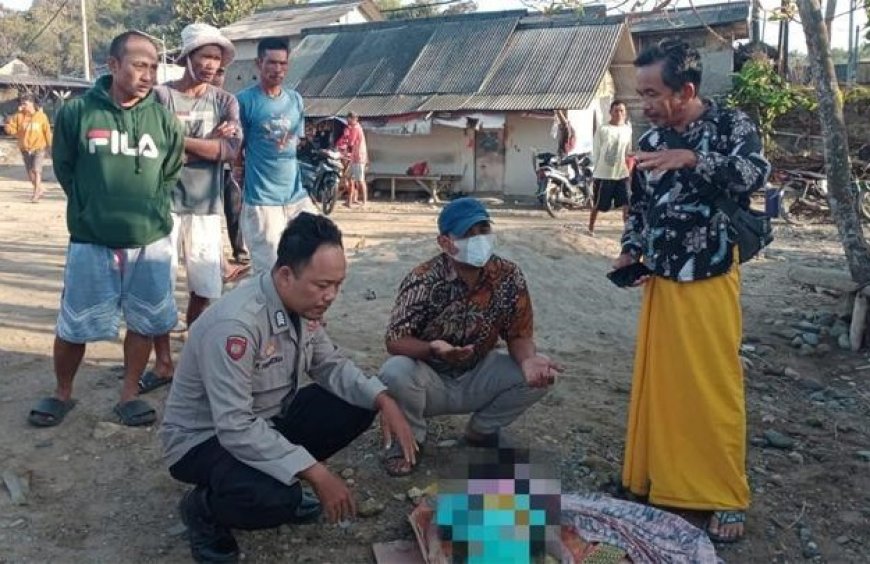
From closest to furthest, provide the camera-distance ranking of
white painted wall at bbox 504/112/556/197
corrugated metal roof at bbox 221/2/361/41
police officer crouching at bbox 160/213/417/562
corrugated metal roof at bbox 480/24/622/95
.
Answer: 1. police officer crouching at bbox 160/213/417/562
2. corrugated metal roof at bbox 480/24/622/95
3. white painted wall at bbox 504/112/556/197
4. corrugated metal roof at bbox 221/2/361/41

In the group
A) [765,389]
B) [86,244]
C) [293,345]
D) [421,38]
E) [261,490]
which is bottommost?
[765,389]

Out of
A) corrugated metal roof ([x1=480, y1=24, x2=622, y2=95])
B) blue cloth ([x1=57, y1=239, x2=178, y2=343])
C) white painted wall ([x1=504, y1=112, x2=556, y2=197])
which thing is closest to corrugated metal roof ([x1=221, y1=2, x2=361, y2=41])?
corrugated metal roof ([x1=480, y1=24, x2=622, y2=95])

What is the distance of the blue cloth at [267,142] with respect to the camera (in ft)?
15.8

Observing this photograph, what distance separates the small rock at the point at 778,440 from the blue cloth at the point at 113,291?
300 cm

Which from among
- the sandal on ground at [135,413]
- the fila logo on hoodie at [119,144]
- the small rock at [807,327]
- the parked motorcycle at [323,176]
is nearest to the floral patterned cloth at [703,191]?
A: the fila logo on hoodie at [119,144]

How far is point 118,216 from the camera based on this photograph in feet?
11.8

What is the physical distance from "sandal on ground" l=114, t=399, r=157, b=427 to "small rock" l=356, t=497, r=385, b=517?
1.25 m

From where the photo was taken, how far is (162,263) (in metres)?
3.80

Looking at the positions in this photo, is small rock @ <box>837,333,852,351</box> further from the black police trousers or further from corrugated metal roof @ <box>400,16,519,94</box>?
corrugated metal roof @ <box>400,16,519,94</box>

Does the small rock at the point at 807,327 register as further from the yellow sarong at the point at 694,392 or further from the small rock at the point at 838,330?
the yellow sarong at the point at 694,392

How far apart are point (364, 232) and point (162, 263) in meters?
7.58

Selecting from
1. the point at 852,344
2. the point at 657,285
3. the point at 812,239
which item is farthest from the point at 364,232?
the point at 657,285

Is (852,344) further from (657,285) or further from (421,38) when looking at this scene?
(421,38)

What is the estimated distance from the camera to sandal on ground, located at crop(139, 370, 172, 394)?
13.5 feet
